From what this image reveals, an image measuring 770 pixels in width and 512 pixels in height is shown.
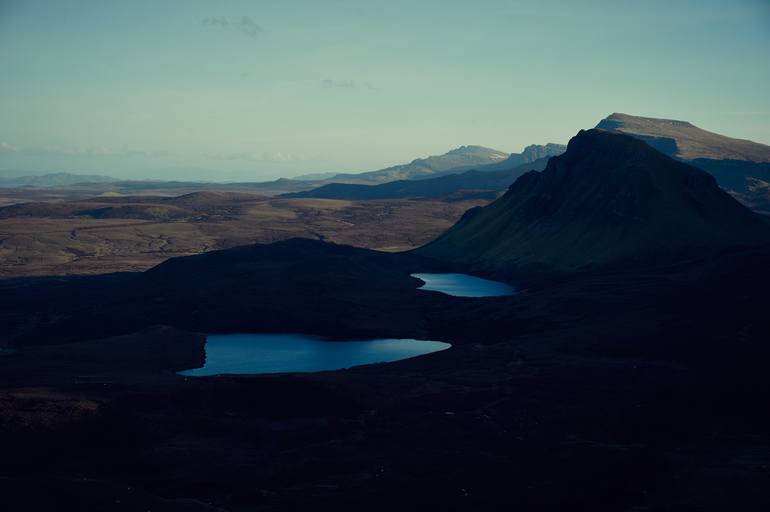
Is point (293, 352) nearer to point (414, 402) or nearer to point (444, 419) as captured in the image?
point (414, 402)

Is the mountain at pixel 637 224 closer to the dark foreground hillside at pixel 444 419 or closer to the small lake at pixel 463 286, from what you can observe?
the small lake at pixel 463 286

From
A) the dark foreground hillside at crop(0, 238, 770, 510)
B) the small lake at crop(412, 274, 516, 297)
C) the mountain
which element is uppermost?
the mountain

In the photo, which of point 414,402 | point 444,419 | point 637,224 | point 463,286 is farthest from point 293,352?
point 637,224

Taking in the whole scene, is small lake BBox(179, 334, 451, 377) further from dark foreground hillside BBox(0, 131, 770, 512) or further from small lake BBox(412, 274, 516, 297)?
small lake BBox(412, 274, 516, 297)


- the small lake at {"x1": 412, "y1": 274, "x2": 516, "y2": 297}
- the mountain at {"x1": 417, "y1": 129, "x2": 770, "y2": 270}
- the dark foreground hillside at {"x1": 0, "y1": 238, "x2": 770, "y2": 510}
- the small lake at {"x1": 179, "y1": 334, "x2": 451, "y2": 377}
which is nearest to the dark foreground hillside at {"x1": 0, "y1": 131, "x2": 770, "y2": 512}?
the dark foreground hillside at {"x1": 0, "y1": 238, "x2": 770, "y2": 510}

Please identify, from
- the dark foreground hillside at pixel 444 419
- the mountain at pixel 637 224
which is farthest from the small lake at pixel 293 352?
the mountain at pixel 637 224

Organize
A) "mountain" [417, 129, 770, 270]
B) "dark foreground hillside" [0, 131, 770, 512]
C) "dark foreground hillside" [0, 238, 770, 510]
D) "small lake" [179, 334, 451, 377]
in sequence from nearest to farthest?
"dark foreground hillside" [0, 238, 770, 510] → "dark foreground hillside" [0, 131, 770, 512] → "small lake" [179, 334, 451, 377] → "mountain" [417, 129, 770, 270]

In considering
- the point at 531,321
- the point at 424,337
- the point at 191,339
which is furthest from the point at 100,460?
the point at 531,321
